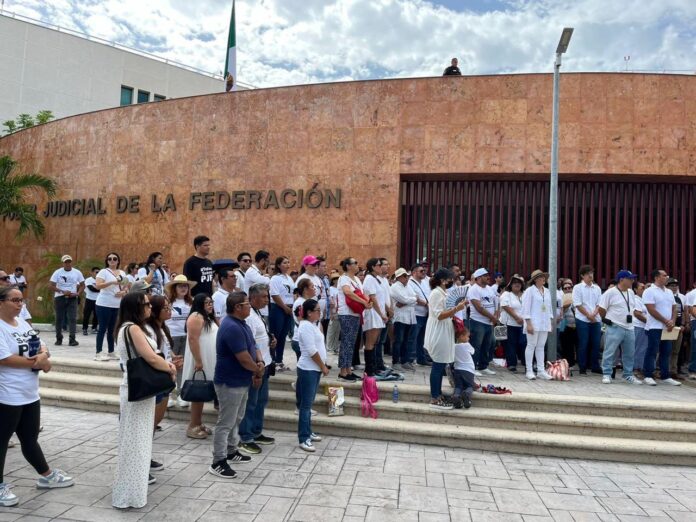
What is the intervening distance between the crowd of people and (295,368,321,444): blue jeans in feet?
0.05

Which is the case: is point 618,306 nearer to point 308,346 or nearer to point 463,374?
point 463,374

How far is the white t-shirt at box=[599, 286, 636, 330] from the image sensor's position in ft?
25.0

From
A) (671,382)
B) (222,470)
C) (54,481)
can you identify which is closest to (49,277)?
(54,481)

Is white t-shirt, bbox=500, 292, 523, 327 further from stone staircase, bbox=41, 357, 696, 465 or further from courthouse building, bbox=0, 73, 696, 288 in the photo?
courthouse building, bbox=0, 73, 696, 288

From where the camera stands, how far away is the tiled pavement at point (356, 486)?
3926mm

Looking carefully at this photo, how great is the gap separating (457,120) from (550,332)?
18.5 feet

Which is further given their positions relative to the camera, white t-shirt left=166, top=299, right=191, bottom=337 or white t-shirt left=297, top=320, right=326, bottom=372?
white t-shirt left=166, top=299, right=191, bottom=337

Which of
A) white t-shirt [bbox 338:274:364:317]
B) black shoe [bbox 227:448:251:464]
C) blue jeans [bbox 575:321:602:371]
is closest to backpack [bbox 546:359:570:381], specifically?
blue jeans [bbox 575:321:602:371]

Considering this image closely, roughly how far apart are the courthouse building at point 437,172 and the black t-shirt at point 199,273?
5764 mm

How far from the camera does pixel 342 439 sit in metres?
5.78

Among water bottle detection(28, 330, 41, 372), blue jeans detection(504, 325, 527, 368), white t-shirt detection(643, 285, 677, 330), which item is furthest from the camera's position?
blue jeans detection(504, 325, 527, 368)

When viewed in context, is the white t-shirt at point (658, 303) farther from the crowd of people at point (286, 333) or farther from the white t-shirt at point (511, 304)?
the white t-shirt at point (511, 304)

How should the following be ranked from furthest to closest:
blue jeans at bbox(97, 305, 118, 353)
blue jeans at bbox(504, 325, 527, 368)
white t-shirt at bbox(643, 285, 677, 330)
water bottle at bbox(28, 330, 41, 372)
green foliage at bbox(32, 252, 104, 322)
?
green foliage at bbox(32, 252, 104, 322), blue jeans at bbox(504, 325, 527, 368), blue jeans at bbox(97, 305, 118, 353), white t-shirt at bbox(643, 285, 677, 330), water bottle at bbox(28, 330, 41, 372)

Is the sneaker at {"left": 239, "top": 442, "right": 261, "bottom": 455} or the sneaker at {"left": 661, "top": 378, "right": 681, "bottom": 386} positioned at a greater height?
the sneaker at {"left": 661, "top": 378, "right": 681, "bottom": 386}
